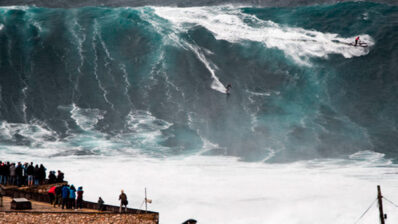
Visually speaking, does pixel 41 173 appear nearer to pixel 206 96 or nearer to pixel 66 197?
pixel 66 197

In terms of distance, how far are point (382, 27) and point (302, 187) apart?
1973 inches

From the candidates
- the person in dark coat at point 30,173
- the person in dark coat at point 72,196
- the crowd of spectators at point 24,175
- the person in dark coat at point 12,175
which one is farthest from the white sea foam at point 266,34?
the person in dark coat at point 72,196

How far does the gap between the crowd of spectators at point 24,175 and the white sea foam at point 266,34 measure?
278 feet

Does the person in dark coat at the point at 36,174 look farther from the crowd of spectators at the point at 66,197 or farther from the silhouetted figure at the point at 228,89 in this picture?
the silhouetted figure at the point at 228,89

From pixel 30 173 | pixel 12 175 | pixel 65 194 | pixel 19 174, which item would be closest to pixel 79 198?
pixel 65 194

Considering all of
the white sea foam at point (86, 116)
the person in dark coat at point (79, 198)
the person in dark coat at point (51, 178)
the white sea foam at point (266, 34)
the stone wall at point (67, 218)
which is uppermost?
the white sea foam at point (266, 34)

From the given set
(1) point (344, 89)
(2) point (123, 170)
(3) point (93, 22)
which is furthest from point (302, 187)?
(3) point (93, 22)

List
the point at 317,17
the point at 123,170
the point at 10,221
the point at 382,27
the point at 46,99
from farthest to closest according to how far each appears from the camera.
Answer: the point at 317,17
the point at 382,27
the point at 46,99
the point at 123,170
the point at 10,221

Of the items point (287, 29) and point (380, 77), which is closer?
point (380, 77)

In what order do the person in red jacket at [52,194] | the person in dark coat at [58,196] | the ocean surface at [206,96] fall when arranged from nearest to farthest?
the person in dark coat at [58,196] < the person in red jacket at [52,194] < the ocean surface at [206,96]

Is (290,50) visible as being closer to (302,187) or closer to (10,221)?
(302,187)

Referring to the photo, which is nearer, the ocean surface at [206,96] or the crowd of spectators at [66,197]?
the crowd of spectators at [66,197]

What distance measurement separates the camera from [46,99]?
10294 centimetres

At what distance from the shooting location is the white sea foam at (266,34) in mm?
120000
